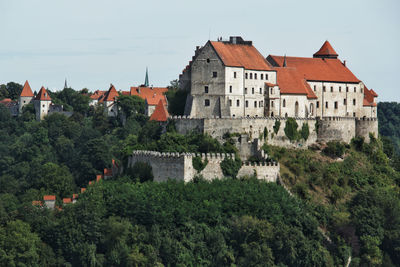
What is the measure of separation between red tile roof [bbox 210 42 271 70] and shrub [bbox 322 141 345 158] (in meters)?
9.64

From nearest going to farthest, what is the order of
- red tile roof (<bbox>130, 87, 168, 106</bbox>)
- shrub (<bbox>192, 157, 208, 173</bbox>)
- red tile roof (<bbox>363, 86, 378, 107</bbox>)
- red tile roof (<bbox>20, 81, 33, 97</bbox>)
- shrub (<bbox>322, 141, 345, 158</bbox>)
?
shrub (<bbox>192, 157, 208, 173</bbox>) → shrub (<bbox>322, 141, 345, 158</bbox>) → red tile roof (<bbox>363, 86, 378, 107</bbox>) → red tile roof (<bbox>130, 87, 168, 106</bbox>) → red tile roof (<bbox>20, 81, 33, 97</bbox>)

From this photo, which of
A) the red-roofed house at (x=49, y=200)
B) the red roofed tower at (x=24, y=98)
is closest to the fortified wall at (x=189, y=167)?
the red-roofed house at (x=49, y=200)

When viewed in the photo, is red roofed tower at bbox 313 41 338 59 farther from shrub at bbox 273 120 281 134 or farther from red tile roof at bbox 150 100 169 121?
red tile roof at bbox 150 100 169 121

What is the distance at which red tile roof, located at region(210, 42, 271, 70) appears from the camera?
85250 millimetres

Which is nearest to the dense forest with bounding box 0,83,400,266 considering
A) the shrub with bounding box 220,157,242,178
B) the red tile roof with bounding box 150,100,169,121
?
the shrub with bounding box 220,157,242,178

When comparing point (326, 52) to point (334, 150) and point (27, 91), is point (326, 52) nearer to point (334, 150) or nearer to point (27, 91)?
point (334, 150)

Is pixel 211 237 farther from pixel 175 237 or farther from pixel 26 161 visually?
pixel 26 161

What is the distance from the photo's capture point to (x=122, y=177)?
275 ft

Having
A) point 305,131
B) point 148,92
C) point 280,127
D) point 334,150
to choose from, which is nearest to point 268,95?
point 280,127

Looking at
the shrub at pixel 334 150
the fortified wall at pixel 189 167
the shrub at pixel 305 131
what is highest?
the shrub at pixel 305 131

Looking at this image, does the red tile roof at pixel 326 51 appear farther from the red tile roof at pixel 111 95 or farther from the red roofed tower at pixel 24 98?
the red roofed tower at pixel 24 98

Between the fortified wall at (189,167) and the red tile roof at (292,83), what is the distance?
11.8 m

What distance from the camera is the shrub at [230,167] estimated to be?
258 ft

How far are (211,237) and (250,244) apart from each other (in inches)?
127
